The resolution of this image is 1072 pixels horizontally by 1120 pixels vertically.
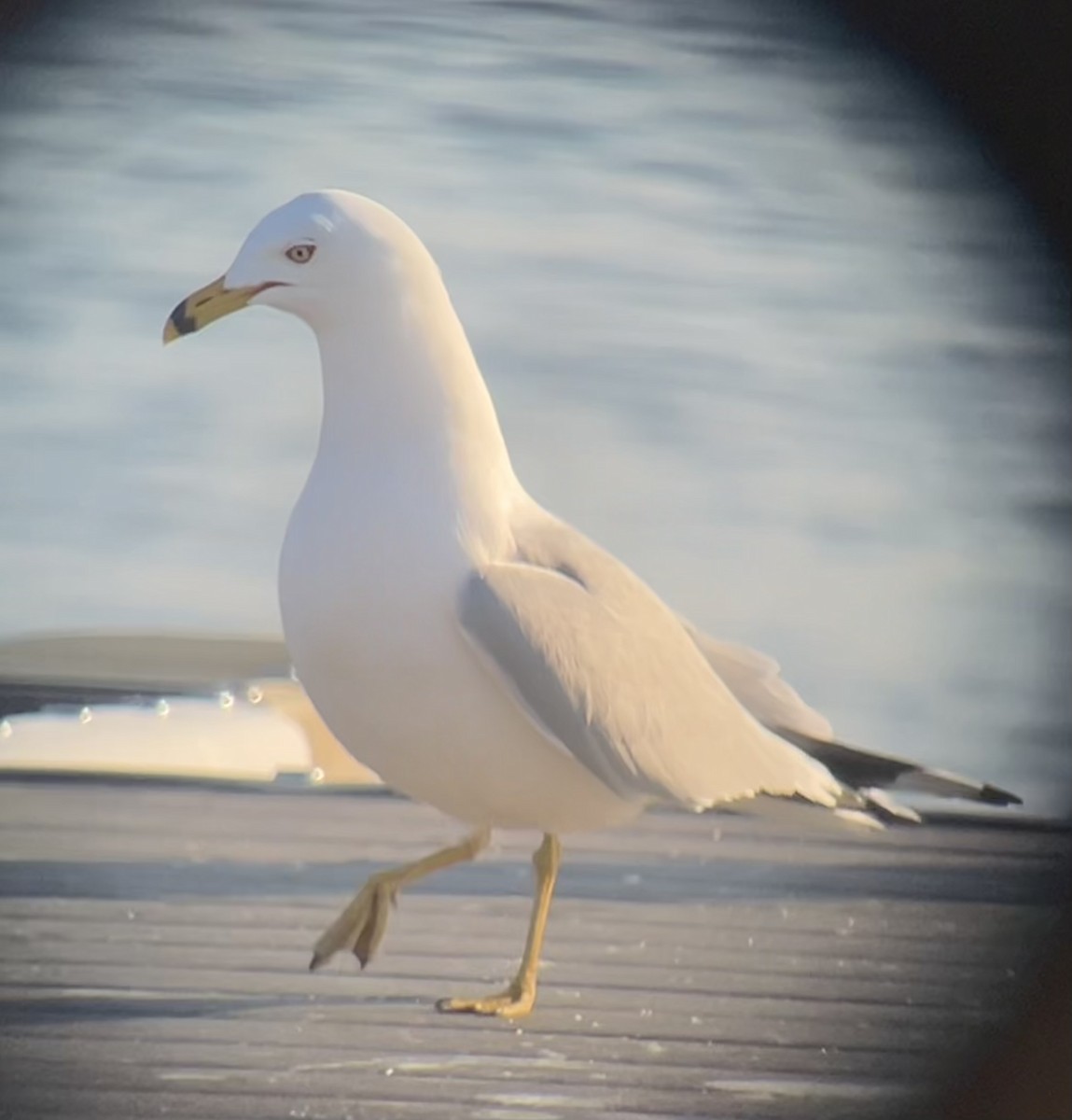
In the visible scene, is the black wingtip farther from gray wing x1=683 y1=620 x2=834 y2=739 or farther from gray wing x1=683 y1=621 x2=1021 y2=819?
gray wing x1=683 y1=620 x2=834 y2=739

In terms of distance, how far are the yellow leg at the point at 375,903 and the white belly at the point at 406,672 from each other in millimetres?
79

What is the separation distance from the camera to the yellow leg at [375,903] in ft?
4.89

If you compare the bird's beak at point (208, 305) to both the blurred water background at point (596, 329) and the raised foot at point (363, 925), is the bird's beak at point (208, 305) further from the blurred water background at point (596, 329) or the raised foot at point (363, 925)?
the raised foot at point (363, 925)

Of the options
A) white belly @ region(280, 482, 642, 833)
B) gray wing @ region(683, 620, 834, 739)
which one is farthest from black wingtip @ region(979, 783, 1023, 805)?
white belly @ region(280, 482, 642, 833)

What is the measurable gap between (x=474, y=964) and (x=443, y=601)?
0.31m

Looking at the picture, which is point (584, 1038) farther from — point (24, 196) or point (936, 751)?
point (24, 196)

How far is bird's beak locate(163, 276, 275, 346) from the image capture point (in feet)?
4.58

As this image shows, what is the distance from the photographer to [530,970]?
1501mm

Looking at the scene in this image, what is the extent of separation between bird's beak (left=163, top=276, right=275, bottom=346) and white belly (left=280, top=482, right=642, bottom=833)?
14 cm

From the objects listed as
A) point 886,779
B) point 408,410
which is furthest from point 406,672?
point 886,779

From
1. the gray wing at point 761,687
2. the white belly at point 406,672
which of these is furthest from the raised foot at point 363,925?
the gray wing at point 761,687

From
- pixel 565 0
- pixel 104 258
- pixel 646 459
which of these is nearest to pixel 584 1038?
pixel 646 459

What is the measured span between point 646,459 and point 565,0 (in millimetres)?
356

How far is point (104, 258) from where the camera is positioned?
1.52 m
